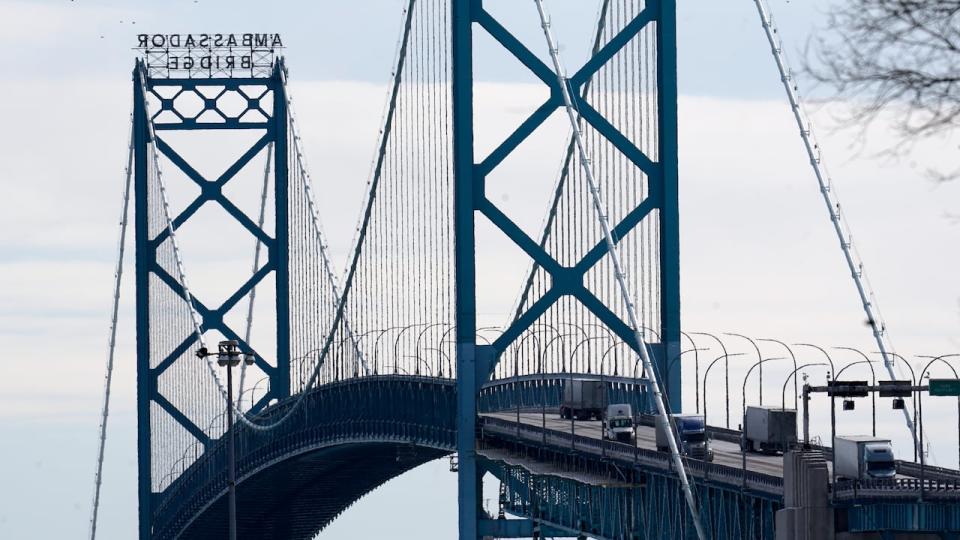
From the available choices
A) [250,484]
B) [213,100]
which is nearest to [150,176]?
[213,100]

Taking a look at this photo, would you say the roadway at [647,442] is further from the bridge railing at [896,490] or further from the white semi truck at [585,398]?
the bridge railing at [896,490]

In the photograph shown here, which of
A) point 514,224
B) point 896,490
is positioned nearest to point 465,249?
point 514,224

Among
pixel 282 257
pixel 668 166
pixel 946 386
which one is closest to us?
pixel 946 386

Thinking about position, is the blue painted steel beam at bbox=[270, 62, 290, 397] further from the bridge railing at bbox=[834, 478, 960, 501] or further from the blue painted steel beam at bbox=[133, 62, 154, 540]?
the bridge railing at bbox=[834, 478, 960, 501]

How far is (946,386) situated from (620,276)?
64.3 ft

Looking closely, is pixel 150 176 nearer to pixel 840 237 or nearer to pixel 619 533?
pixel 619 533

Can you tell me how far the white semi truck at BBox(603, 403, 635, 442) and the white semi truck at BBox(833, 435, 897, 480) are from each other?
16148 millimetres

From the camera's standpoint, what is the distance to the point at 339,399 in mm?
84438

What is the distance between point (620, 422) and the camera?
58.7 meters

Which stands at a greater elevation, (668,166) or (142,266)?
(668,166)

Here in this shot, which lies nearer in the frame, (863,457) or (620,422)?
(863,457)

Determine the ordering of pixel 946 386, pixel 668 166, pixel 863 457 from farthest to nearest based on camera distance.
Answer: pixel 668 166 → pixel 863 457 → pixel 946 386

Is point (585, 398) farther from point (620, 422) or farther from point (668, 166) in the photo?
point (620, 422)

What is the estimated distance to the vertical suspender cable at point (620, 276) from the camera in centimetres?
4681
